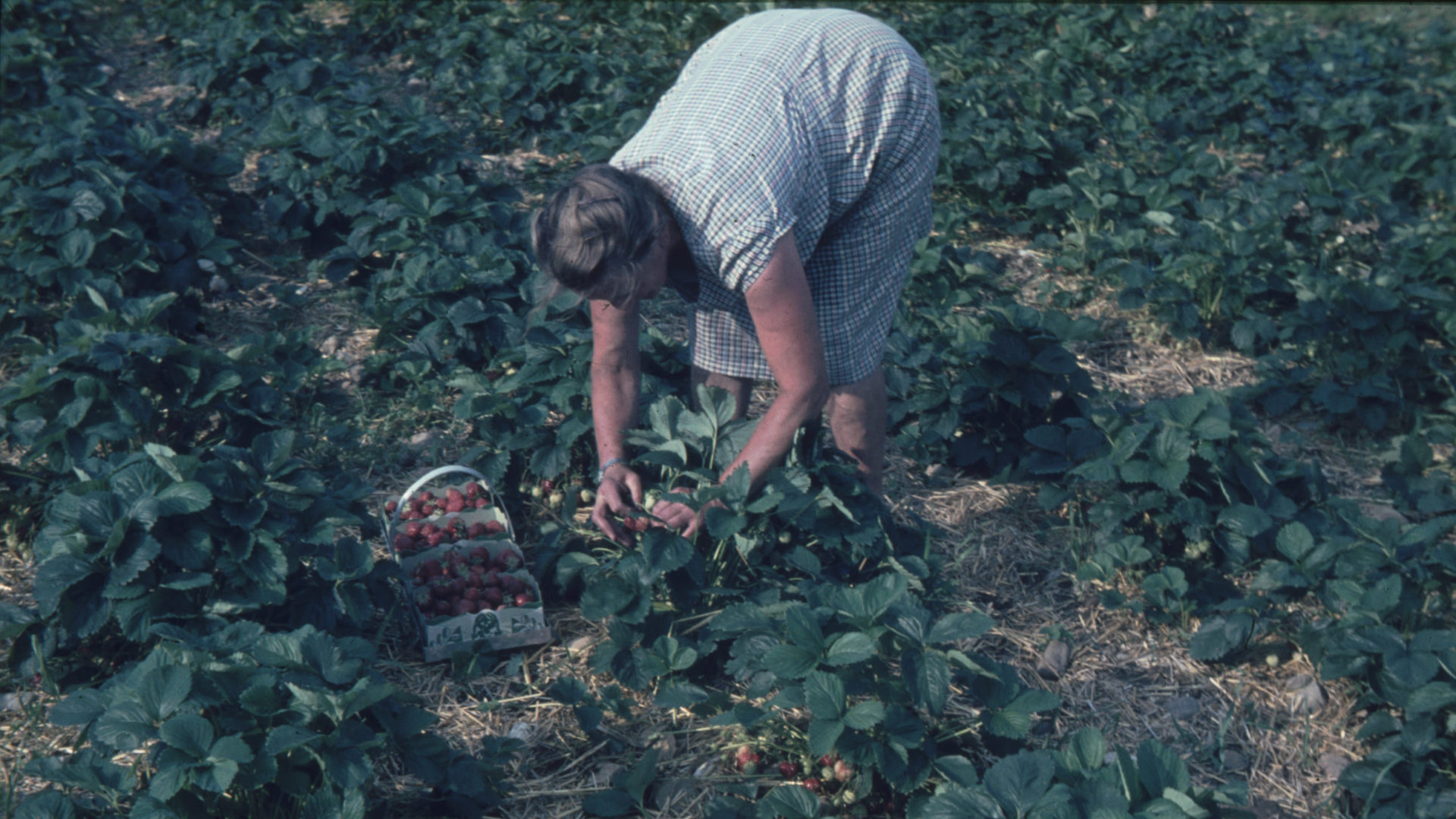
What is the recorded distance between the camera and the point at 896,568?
2.59 m

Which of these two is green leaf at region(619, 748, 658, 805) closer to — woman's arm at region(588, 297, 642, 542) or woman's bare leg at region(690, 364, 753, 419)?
woman's arm at region(588, 297, 642, 542)

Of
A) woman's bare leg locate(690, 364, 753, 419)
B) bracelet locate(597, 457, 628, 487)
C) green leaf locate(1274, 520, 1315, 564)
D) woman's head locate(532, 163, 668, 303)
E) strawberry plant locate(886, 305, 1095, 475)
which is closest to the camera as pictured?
woman's head locate(532, 163, 668, 303)

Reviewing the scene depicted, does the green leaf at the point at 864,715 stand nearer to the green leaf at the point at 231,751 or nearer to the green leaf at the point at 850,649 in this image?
the green leaf at the point at 850,649

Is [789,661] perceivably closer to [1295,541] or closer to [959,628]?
[959,628]

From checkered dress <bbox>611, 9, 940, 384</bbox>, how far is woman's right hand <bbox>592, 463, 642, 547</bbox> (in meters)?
0.44

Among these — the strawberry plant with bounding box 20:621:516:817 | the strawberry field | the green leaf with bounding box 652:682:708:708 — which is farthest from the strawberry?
the strawberry plant with bounding box 20:621:516:817

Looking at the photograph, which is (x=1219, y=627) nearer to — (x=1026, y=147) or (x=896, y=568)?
(x=896, y=568)

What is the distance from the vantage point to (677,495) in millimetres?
2375

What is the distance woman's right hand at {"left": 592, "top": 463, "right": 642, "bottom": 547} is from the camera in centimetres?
255

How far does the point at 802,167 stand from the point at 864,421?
2.71 feet

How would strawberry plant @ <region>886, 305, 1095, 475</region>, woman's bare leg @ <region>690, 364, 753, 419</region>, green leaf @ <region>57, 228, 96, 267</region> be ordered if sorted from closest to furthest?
1. woman's bare leg @ <region>690, 364, 753, 419</region>
2. strawberry plant @ <region>886, 305, 1095, 475</region>
3. green leaf @ <region>57, 228, 96, 267</region>

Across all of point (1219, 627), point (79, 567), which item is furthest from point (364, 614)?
point (1219, 627)

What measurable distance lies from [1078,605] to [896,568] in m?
0.77

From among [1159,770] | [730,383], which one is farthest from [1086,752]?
[730,383]
